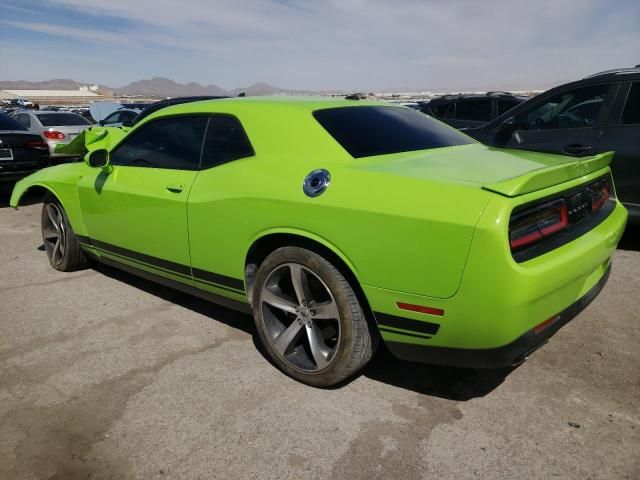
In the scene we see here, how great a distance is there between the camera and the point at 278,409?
2.65 meters

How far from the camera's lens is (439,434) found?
2.43 metres

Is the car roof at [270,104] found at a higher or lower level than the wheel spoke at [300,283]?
higher

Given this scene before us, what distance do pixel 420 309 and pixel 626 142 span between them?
3693 millimetres

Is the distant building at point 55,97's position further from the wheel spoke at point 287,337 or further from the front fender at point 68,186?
the wheel spoke at point 287,337

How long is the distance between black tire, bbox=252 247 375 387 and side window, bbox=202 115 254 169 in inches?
27.7

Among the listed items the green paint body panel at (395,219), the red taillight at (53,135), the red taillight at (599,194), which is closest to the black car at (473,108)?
the red taillight at (599,194)

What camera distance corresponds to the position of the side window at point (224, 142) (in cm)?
310

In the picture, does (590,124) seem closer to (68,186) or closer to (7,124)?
(68,186)

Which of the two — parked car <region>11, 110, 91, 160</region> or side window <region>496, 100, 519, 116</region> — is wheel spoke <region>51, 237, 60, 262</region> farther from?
side window <region>496, 100, 519, 116</region>

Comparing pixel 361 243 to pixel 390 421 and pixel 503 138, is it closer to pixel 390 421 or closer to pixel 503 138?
pixel 390 421

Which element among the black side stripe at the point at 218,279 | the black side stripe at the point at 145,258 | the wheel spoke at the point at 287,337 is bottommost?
the wheel spoke at the point at 287,337

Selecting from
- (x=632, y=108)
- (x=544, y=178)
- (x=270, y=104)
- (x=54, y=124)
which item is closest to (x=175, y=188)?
(x=270, y=104)

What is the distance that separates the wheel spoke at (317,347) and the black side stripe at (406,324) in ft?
1.39

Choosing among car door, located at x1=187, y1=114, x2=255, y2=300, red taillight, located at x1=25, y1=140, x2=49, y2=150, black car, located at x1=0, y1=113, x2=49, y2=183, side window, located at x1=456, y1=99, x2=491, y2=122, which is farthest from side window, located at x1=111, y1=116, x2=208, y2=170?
side window, located at x1=456, y1=99, x2=491, y2=122
